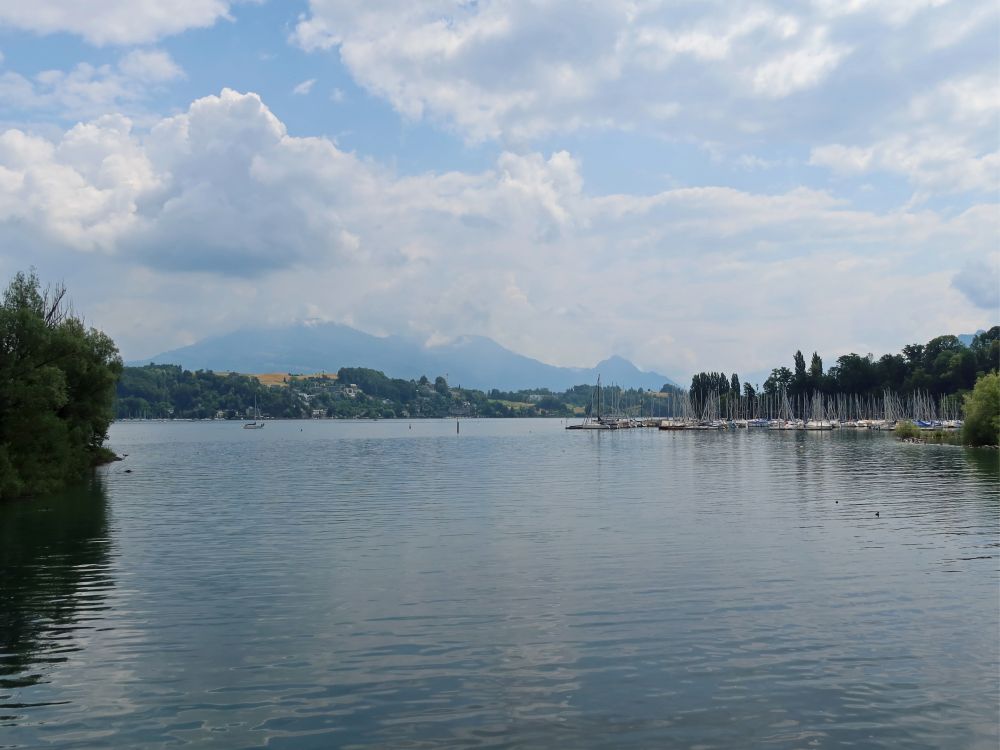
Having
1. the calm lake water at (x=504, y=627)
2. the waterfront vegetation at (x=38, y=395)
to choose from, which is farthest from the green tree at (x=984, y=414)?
the waterfront vegetation at (x=38, y=395)

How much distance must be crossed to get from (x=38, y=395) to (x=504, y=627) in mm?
51552

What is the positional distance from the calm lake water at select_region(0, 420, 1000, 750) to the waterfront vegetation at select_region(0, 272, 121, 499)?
917 cm

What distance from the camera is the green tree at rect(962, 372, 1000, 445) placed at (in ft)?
396

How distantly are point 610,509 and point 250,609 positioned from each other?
33252mm

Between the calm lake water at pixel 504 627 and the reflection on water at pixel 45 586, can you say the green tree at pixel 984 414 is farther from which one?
the reflection on water at pixel 45 586

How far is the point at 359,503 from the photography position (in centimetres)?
6319

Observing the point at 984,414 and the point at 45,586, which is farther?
the point at 984,414

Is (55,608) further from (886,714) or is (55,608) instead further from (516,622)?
(886,714)

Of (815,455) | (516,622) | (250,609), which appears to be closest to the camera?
(516,622)

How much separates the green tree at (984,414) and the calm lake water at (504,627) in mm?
72701

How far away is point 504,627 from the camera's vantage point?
26.5 metres

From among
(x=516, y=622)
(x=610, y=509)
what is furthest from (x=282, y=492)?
(x=516, y=622)

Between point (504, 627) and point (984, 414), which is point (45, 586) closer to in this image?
point (504, 627)

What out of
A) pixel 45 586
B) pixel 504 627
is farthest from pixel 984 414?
pixel 45 586
